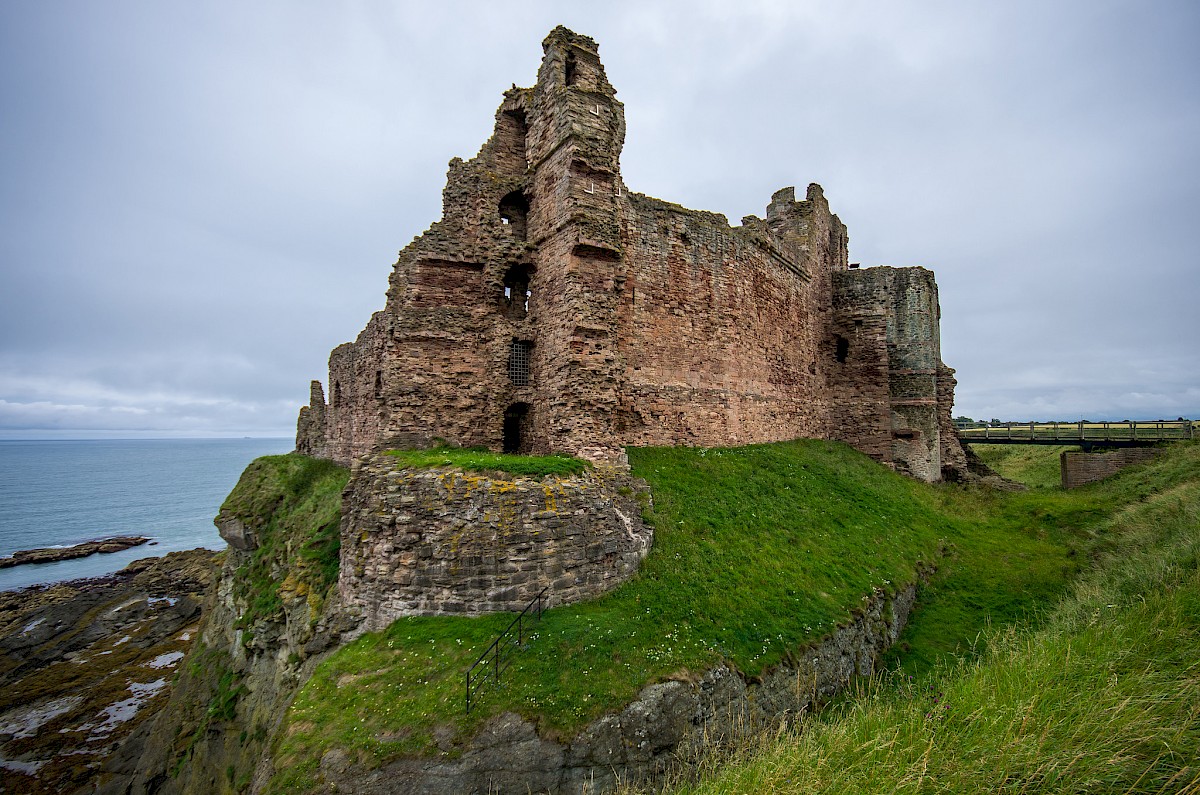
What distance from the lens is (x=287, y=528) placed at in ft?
57.5

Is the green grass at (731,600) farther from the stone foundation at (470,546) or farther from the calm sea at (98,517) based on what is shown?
the calm sea at (98,517)

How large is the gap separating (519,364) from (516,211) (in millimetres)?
4783

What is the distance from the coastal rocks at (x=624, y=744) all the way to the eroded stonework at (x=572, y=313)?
586 cm

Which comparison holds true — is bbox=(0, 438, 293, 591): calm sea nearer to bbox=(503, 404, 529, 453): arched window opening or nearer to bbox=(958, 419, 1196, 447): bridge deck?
bbox=(503, 404, 529, 453): arched window opening

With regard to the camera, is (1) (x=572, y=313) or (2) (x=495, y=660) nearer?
(2) (x=495, y=660)

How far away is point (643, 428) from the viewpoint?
54.2ft

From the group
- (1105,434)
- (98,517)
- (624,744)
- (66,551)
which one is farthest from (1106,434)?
(98,517)

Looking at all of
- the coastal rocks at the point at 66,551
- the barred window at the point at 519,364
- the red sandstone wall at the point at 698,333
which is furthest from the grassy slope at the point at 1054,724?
the coastal rocks at the point at 66,551

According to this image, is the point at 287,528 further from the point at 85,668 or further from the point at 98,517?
the point at 98,517

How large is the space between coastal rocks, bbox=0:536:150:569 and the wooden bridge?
6704 cm

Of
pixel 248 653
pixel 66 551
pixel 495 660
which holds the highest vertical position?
pixel 495 660

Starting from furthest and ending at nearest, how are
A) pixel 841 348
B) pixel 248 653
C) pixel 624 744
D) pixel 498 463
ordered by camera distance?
pixel 841 348, pixel 248 653, pixel 498 463, pixel 624 744

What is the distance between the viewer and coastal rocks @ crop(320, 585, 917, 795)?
23.2 ft

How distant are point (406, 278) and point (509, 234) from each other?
124 inches
